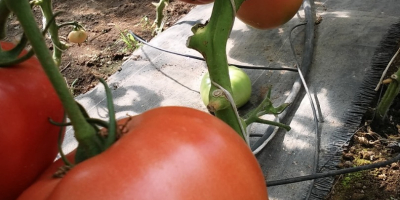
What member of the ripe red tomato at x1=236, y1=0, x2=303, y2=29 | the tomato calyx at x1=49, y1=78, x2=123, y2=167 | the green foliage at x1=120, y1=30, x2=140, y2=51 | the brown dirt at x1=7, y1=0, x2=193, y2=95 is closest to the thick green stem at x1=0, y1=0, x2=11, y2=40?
the tomato calyx at x1=49, y1=78, x2=123, y2=167

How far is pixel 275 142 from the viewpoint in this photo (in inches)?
51.3

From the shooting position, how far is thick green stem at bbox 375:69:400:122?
44.3 inches

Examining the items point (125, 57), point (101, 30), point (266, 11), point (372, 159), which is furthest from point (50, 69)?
point (101, 30)

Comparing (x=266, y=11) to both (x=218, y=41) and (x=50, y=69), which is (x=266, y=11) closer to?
(x=218, y=41)

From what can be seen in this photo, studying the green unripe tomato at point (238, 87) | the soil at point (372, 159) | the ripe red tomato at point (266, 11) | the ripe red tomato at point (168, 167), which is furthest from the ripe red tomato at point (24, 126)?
the green unripe tomato at point (238, 87)

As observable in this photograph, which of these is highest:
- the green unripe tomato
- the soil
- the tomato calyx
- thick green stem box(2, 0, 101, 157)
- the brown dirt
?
thick green stem box(2, 0, 101, 157)

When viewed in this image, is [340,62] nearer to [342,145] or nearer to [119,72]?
[342,145]

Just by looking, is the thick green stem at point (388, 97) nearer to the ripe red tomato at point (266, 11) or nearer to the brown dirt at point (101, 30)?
the ripe red tomato at point (266, 11)

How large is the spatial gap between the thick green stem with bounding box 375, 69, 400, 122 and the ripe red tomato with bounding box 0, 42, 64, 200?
944 millimetres

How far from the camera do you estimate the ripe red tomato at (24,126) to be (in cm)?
39

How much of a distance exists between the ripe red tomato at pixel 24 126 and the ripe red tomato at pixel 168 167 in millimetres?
33

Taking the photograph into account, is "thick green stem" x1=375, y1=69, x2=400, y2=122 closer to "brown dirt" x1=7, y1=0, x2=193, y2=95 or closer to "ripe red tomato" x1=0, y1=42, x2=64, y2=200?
"ripe red tomato" x1=0, y1=42, x2=64, y2=200

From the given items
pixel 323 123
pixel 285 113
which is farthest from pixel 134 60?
pixel 323 123

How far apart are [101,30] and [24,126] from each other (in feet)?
6.53
